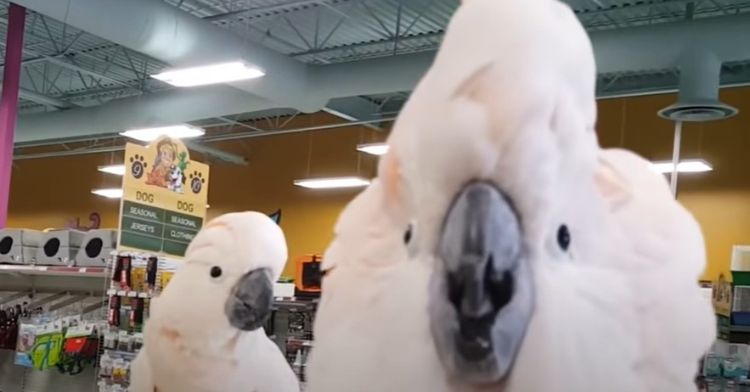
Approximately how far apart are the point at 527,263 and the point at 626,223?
0.31 m

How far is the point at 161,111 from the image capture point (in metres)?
9.60

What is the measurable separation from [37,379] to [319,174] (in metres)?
6.99

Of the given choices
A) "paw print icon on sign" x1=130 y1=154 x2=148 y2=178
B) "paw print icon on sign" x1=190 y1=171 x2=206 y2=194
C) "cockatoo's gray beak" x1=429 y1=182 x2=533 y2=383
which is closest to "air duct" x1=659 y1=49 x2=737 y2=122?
"paw print icon on sign" x1=190 y1=171 x2=206 y2=194

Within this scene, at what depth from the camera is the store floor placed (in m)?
4.91

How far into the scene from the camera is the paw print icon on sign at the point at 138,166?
13.6 feet

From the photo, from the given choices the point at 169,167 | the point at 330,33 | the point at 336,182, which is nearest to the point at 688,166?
the point at 330,33

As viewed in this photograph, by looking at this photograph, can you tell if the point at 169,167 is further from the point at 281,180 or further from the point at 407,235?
the point at 281,180

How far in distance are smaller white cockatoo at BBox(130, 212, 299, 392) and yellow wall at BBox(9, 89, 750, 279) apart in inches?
273

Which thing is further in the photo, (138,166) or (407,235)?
(138,166)

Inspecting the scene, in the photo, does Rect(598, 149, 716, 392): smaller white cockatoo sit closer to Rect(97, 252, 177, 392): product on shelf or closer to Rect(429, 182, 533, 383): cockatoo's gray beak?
Rect(429, 182, 533, 383): cockatoo's gray beak

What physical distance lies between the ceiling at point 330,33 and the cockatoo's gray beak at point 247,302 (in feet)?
14.4

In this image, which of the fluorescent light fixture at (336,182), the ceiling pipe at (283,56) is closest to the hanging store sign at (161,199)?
the ceiling pipe at (283,56)

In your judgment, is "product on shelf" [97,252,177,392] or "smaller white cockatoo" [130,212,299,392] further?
"product on shelf" [97,252,177,392]

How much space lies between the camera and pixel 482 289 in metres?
1.22
